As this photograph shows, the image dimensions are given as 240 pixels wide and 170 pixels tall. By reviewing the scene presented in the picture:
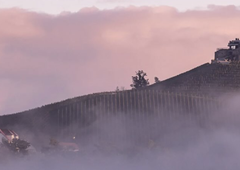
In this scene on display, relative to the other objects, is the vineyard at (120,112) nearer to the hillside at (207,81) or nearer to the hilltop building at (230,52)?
the hillside at (207,81)

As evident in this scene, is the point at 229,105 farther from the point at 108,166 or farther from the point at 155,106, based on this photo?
the point at 108,166

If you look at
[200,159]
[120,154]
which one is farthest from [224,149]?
[120,154]

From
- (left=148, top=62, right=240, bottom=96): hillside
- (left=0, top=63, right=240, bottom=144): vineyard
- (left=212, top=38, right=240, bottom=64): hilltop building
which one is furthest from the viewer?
(left=212, top=38, right=240, bottom=64): hilltop building

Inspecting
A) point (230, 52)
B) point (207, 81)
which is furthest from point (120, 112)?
point (230, 52)

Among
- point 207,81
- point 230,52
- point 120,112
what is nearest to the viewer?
point 120,112

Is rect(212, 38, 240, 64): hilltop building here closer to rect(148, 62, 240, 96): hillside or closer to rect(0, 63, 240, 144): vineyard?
rect(148, 62, 240, 96): hillside

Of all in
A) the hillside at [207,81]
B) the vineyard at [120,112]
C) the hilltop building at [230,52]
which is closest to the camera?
the vineyard at [120,112]

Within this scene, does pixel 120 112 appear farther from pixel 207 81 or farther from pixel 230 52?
pixel 230 52

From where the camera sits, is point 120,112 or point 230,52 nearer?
point 120,112

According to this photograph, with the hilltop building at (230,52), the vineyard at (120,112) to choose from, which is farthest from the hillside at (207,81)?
the hilltop building at (230,52)

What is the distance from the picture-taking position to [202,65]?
132 m

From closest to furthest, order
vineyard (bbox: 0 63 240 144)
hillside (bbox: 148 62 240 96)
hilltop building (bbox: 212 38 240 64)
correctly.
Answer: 1. vineyard (bbox: 0 63 240 144)
2. hillside (bbox: 148 62 240 96)
3. hilltop building (bbox: 212 38 240 64)

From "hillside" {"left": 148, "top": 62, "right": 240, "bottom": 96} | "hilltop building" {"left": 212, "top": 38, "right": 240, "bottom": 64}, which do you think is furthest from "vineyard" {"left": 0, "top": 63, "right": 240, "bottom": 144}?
"hilltop building" {"left": 212, "top": 38, "right": 240, "bottom": 64}

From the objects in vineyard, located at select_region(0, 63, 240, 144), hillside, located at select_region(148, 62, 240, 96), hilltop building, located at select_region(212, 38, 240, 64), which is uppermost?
hilltop building, located at select_region(212, 38, 240, 64)
